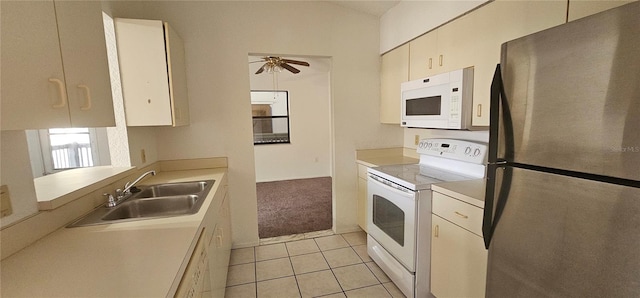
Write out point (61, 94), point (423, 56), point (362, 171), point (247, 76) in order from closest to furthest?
point (61, 94) < point (423, 56) < point (247, 76) < point (362, 171)

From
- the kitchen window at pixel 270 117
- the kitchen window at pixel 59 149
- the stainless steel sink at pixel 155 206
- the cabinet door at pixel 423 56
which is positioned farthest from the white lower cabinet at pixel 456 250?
the kitchen window at pixel 270 117

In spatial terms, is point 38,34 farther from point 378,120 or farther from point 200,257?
point 378,120

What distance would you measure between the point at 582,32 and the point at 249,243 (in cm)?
292

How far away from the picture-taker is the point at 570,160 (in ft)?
2.88

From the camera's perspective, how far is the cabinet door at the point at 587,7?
44.3 inches

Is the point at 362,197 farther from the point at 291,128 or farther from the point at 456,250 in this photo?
the point at 291,128

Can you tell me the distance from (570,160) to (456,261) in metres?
0.99

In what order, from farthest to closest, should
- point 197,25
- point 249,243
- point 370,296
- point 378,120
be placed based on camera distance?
point 378,120
point 249,243
point 197,25
point 370,296

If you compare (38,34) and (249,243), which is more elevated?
(38,34)

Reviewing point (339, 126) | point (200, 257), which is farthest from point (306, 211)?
point (200, 257)

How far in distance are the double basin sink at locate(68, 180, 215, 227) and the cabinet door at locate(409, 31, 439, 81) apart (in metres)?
1.97

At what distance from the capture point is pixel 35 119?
839 millimetres

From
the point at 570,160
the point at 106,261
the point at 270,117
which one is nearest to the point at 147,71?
the point at 106,261

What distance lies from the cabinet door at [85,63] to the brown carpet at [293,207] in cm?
227
